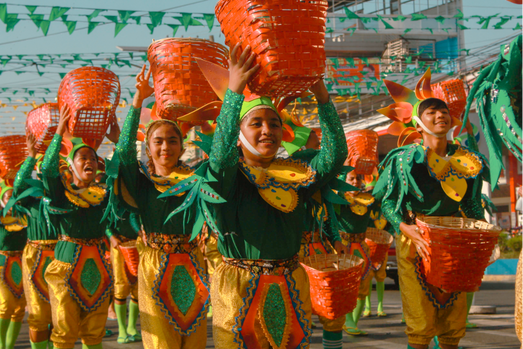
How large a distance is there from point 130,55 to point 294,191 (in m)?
8.04

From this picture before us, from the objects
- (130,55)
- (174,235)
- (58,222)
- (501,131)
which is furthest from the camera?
(130,55)

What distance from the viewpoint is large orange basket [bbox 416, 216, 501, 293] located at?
376 centimetres

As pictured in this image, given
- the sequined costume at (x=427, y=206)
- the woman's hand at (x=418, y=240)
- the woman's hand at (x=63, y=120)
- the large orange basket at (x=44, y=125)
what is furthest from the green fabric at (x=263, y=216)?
the large orange basket at (x=44, y=125)

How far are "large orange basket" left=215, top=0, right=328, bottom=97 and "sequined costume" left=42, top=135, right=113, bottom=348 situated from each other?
9.03 feet

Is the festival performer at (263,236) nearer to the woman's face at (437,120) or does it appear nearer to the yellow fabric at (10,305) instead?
the woman's face at (437,120)

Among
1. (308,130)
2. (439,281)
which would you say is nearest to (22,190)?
(308,130)

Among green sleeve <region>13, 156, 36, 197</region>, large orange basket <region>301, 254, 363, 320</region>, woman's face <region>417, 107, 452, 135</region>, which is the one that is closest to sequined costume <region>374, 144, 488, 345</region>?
woman's face <region>417, 107, 452, 135</region>

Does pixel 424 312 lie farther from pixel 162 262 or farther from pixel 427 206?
pixel 162 262

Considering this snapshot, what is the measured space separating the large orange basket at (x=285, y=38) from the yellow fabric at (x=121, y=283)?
5.04 metres

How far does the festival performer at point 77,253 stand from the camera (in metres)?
4.79

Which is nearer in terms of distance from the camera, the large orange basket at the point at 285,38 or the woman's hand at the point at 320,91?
the large orange basket at the point at 285,38

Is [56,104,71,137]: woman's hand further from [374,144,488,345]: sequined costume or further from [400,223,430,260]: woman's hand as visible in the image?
[400,223,430,260]: woman's hand

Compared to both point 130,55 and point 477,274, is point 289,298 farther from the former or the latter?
point 130,55

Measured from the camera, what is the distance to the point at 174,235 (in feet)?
13.8
